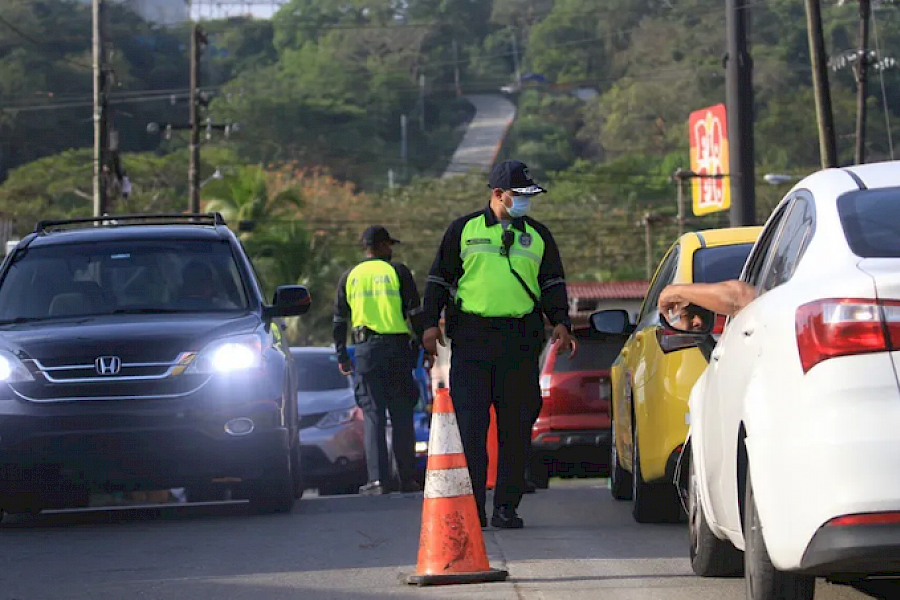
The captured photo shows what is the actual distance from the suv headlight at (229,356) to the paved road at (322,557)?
0.89m

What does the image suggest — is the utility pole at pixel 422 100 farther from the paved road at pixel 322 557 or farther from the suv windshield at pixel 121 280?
the paved road at pixel 322 557

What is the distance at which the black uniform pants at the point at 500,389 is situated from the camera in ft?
30.1

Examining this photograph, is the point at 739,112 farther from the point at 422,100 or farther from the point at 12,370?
the point at 422,100

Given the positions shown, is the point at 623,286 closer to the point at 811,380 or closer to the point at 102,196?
the point at 102,196

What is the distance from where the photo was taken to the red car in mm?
13914

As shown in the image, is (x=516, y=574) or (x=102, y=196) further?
(x=102, y=196)

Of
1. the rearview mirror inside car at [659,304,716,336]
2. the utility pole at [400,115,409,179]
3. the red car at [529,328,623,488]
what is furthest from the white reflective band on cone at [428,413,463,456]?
the utility pole at [400,115,409,179]

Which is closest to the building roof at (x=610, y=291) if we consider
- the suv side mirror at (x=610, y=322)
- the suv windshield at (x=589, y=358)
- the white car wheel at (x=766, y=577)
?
the suv windshield at (x=589, y=358)

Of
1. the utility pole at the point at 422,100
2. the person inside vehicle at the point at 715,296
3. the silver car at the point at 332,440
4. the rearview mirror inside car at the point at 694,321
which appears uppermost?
the utility pole at the point at 422,100

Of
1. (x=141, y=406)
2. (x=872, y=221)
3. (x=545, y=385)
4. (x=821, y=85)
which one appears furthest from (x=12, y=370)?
(x=821, y=85)

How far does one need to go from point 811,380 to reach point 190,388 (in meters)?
5.70

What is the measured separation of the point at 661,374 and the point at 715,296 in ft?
7.73

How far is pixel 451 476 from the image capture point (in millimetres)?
7480

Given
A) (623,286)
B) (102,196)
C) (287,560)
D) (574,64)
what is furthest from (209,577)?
(574,64)
